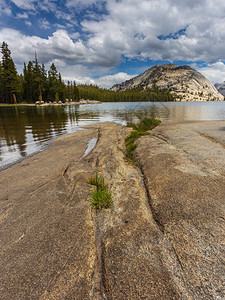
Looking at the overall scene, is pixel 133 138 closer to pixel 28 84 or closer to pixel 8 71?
pixel 8 71

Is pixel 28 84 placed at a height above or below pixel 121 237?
above

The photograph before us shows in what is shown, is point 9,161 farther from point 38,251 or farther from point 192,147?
point 192,147

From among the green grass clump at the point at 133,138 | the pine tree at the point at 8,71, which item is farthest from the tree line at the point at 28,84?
the green grass clump at the point at 133,138

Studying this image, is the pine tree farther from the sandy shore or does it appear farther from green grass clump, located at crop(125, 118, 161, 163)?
the sandy shore

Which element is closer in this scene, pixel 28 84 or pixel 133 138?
pixel 133 138

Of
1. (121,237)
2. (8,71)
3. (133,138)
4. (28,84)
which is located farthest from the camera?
(28,84)

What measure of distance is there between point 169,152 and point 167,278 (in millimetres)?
5627

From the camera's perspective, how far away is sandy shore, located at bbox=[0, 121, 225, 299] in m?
2.05

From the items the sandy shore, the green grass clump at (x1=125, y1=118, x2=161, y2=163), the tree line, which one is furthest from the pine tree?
the sandy shore

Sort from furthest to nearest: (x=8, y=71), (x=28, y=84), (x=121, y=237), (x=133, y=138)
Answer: (x=28, y=84), (x=8, y=71), (x=133, y=138), (x=121, y=237)

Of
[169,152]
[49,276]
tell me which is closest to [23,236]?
[49,276]

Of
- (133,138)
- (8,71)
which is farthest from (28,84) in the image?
(133,138)

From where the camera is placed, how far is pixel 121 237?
9.40ft

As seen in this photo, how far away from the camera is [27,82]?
84.5 m
